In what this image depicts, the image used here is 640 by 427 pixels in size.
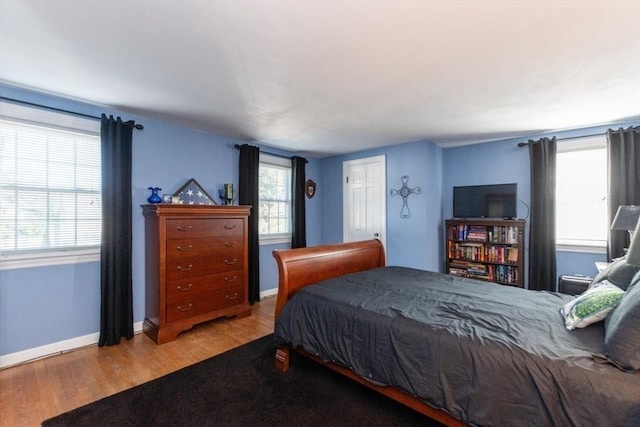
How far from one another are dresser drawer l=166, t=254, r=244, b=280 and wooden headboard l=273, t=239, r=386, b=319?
1.16 metres

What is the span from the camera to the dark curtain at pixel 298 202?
464 cm

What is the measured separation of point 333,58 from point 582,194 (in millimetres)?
3670

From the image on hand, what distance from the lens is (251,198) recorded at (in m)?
3.96

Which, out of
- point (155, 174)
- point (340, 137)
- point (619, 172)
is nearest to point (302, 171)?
point (340, 137)

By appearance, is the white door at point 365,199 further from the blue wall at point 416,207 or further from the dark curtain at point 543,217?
the dark curtain at point 543,217

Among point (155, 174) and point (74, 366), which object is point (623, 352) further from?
point (155, 174)

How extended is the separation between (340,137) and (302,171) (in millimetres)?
1069

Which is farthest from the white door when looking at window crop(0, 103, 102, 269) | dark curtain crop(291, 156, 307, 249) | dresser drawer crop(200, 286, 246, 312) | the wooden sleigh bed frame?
window crop(0, 103, 102, 269)

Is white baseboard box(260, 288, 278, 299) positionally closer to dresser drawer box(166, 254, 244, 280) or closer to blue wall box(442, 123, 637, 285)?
dresser drawer box(166, 254, 244, 280)

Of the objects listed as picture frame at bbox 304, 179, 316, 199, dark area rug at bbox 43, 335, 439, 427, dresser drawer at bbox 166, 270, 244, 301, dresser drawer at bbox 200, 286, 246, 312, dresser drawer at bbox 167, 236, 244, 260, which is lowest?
dark area rug at bbox 43, 335, 439, 427

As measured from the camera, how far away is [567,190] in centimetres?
Result: 365

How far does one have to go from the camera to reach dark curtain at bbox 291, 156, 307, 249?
4637mm

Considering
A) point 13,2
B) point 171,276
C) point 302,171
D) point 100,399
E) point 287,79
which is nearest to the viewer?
point 13,2

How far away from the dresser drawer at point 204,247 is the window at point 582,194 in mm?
4046
